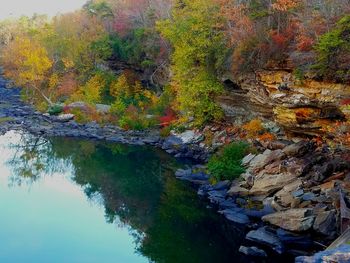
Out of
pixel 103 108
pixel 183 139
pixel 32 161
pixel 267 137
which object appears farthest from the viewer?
pixel 103 108

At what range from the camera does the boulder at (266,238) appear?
59.7ft

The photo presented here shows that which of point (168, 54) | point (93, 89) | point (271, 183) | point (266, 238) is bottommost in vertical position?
point (93, 89)

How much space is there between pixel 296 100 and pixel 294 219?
27.2 ft

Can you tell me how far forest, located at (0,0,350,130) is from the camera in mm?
24438

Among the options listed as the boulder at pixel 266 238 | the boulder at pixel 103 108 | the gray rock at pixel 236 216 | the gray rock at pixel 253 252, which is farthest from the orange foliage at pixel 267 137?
the boulder at pixel 103 108

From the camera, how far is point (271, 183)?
76.0ft

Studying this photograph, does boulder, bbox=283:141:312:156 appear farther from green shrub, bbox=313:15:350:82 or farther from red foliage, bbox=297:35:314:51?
red foliage, bbox=297:35:314:51

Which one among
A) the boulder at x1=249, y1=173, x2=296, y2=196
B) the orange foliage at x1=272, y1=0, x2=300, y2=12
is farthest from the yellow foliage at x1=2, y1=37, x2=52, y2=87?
the boulder at x1=249, y1=173, x2=296, y2=196

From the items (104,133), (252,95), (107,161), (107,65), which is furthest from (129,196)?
(107,65)

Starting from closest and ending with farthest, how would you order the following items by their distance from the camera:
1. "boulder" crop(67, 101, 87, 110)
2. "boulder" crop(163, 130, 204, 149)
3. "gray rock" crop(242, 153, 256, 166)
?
1. "gray rock" crop(242, 153, 256, 166)
2. "boulder" crop(163, 130, 204, 149)
3. "boulder" crop(67, 101, 87, 110)

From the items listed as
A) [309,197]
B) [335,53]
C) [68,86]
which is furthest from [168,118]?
[309,197]

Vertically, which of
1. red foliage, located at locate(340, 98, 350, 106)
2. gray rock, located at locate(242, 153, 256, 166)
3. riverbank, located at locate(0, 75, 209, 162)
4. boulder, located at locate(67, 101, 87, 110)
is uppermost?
red foliage, located at locate(340, 98, 350, 106)

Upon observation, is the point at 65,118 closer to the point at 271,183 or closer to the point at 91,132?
the point at 91,132

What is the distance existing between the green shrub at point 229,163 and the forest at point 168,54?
18.5ft
